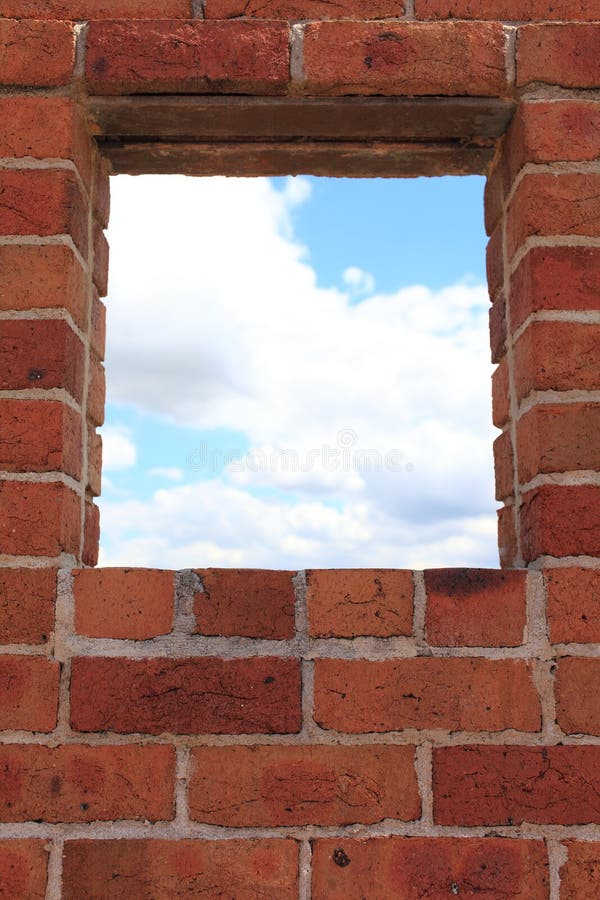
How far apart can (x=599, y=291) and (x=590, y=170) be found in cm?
22

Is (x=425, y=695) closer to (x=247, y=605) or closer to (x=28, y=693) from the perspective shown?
(x=247, y=605)

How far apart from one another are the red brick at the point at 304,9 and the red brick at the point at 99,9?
0.22 ft

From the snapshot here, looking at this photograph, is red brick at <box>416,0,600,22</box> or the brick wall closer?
the brick wall

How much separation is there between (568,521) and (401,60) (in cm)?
85

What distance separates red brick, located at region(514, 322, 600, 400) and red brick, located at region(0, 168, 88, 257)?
839 millimetres

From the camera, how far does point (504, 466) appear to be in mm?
1497

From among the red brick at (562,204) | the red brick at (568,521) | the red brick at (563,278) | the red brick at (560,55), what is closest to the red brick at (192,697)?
the red brick at (568,521)

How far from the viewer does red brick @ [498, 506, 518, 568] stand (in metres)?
1.46

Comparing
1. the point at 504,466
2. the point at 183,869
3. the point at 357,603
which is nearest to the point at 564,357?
the point at 504,466

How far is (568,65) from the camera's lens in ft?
4.51

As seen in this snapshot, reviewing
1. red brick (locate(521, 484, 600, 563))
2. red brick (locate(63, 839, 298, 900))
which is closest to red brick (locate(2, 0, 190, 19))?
red brick (locate(521, 484, 600, 563))

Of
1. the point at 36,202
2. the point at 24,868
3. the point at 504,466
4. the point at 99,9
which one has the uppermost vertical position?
the point at 99,9

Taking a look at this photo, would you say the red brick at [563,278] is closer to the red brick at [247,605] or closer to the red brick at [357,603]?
the red brick at [357,603]

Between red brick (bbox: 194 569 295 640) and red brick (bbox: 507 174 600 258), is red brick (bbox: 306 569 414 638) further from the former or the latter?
red brick (bbox: 507 174 600 258)
